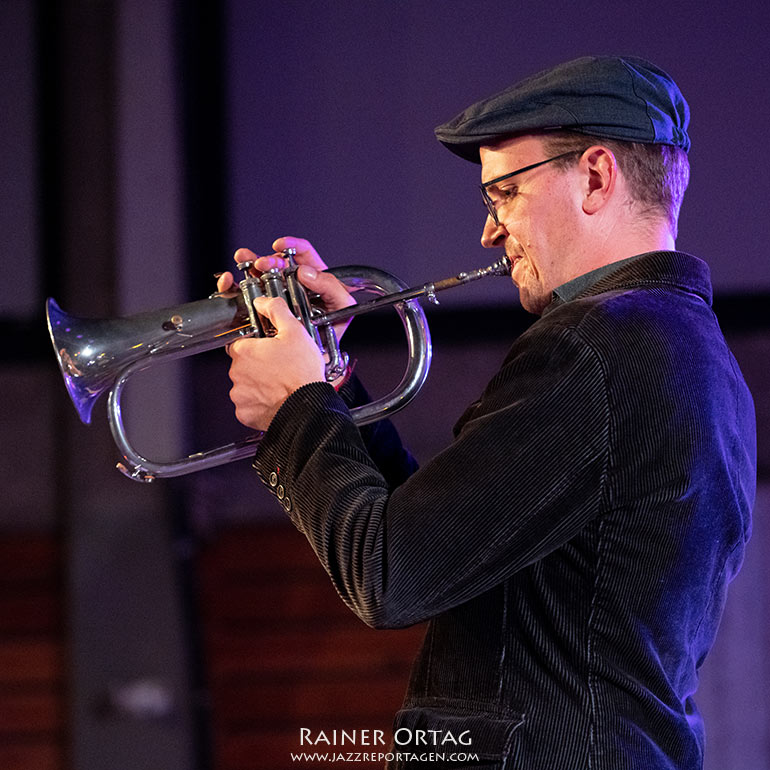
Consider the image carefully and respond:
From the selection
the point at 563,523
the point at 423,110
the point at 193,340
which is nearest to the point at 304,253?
the point at 193,340

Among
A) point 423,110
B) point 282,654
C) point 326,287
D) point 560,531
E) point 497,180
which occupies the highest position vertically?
point 423,110

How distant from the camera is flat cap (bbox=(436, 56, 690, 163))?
1407mm

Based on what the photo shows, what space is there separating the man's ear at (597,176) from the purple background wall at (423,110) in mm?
1878

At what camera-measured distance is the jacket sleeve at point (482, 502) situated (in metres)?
1.17

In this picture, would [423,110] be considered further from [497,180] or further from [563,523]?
[563,523]

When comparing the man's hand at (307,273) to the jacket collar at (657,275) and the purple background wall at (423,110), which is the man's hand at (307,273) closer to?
the jacket collar at (657,275)

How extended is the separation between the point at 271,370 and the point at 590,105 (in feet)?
1.88

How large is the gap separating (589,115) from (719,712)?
2.33 metres

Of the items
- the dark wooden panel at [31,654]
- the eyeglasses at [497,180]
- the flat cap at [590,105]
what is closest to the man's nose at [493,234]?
the eyeglasses at [497,180]

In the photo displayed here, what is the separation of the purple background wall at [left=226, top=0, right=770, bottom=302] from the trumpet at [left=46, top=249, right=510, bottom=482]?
1.59m

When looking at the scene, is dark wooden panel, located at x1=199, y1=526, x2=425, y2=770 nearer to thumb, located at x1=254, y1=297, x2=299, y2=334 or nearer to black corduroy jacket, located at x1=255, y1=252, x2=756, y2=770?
thumb, located at x1=254, y1=297, x2=299, y2=334

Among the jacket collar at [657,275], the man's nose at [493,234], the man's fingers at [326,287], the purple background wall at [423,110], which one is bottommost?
the jacket collar at [657,275]

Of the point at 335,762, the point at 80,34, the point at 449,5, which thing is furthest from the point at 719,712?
the point at 80,34

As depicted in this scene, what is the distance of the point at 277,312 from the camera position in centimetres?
148
